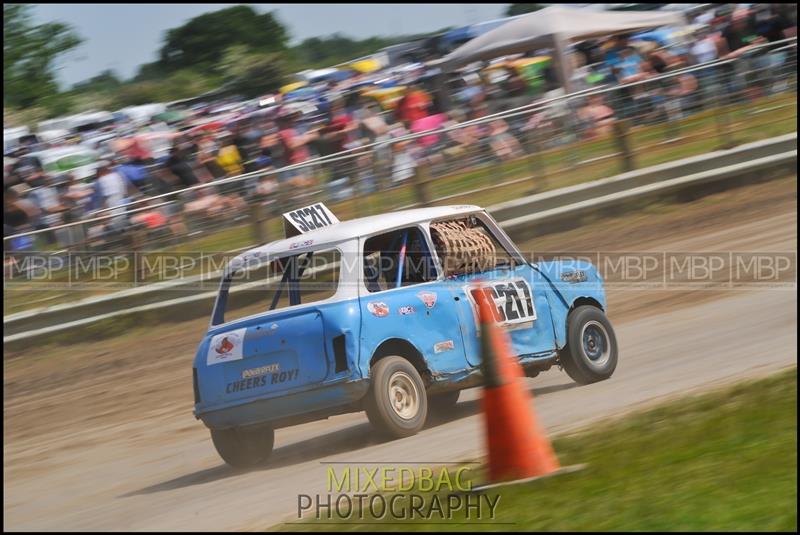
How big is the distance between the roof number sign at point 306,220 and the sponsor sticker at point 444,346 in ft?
4.48

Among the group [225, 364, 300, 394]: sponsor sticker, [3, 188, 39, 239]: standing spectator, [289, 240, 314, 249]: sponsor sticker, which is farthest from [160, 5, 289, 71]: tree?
[225, 364, 300, 394]: sponsor sticker

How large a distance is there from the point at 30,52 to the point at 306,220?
2720 cm

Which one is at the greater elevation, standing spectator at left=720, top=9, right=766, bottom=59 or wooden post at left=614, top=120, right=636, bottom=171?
standing spectator at left=720, top=9, right=766, bottom=59

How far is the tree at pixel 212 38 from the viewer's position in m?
65.1

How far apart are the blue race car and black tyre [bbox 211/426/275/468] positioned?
1 centimetres

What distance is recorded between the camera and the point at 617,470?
19.5 ft

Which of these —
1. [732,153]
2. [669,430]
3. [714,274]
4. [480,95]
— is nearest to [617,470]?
[669,430]

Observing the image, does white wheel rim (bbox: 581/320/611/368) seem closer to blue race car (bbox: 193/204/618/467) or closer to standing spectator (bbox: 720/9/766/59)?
blue race car (bbox: 193/204/618/467)

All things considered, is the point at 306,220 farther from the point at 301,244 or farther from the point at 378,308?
the point at 378,308

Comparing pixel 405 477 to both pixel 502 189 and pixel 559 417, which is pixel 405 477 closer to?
pixel 559 417

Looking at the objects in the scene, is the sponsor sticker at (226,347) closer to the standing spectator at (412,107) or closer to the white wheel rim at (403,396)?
the white wheel rim at (403,396)

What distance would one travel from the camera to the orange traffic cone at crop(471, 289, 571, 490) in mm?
5934

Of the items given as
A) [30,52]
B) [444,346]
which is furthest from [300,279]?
[30,52]

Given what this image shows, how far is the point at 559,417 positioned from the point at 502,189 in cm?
805
